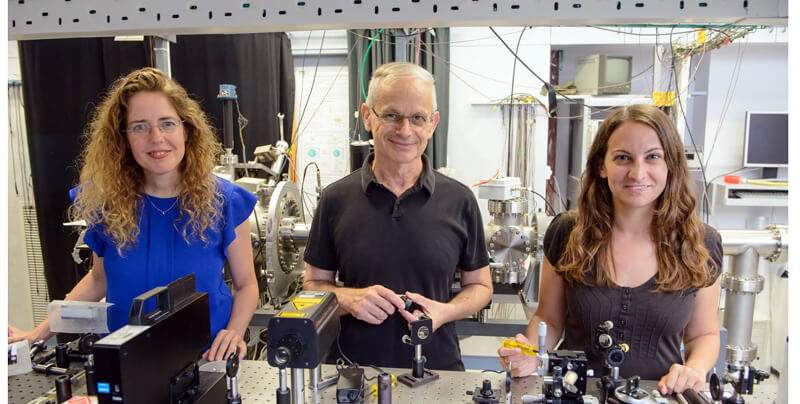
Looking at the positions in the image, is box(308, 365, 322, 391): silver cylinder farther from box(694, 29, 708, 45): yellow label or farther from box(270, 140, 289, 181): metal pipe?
box(694, 29, 708, 45): yellow label

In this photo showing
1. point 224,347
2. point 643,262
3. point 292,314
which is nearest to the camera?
point 292,314

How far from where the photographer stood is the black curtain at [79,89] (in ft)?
10.1

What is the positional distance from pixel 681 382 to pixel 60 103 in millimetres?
3520

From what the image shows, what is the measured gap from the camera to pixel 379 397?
88 cm

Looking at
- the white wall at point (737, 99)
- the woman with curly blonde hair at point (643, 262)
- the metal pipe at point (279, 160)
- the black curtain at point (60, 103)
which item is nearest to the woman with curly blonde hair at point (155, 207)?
the woman with curly blonde hair at point (643, 262)

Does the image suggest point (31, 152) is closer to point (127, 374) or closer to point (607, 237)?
point (127, 374)

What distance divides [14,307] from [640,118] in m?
4.03

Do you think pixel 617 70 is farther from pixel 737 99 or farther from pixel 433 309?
pixel 433 309

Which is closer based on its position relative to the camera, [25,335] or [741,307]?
[25,335]

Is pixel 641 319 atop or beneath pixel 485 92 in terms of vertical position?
beneath

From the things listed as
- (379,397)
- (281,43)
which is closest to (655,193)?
(379,397)

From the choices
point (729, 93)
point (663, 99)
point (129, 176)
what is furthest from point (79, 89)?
point (729, 93)

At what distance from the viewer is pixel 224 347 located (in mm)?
1094

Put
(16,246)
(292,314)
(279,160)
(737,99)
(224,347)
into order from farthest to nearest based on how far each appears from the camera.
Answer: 1. (737,99)
2. (16,246)
3. (279,160)
4. (224,347)
5. (292,314)
